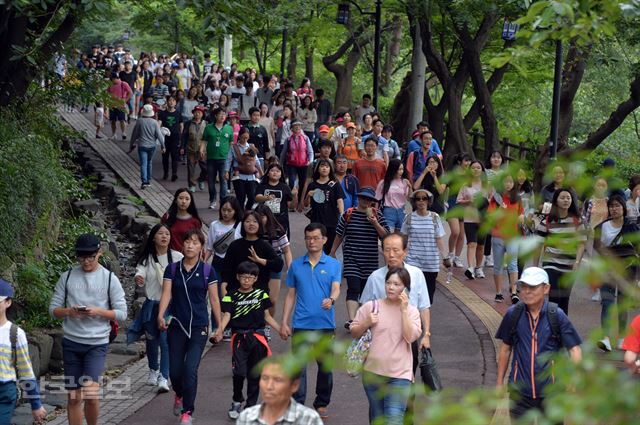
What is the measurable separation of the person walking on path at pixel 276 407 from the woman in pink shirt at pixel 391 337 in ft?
7.89

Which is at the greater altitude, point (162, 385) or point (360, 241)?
point (360, 241)

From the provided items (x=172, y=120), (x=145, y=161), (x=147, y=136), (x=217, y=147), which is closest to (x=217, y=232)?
(x=217, y=147)

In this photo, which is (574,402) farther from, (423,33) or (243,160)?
(423,33)

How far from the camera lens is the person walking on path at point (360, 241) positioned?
467 inches

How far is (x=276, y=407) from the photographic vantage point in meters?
5.65

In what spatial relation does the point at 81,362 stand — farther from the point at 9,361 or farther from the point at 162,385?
the point at 162,385

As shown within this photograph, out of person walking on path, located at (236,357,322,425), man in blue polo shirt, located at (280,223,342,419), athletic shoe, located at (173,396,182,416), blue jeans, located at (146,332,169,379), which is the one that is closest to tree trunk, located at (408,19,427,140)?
blue jeans, located at (146,332,169,379)

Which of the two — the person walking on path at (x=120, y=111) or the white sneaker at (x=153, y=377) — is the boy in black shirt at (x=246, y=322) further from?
the person walking on path at (x=120, y=111)

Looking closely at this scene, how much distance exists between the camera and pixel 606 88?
25.3 m

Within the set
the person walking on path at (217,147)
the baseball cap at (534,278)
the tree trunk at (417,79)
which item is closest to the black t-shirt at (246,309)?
the baseball cap at (534,278)

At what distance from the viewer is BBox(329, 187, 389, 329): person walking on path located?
1186cm

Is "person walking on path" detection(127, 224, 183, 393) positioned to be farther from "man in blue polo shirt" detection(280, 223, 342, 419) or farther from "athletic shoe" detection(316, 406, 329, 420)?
"athletic shoe" detection(316, 406, 329, 420)

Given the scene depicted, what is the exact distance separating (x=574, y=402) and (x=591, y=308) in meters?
11.6

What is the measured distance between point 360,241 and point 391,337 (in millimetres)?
3909
